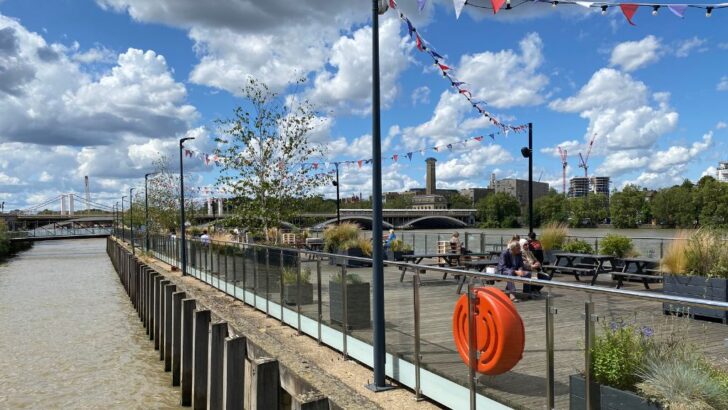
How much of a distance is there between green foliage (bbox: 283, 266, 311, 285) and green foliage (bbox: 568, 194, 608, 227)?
3078 inches

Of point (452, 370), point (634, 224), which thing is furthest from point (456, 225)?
point (452, 370)

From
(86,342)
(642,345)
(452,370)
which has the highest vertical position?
(642,345)

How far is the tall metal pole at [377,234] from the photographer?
6.61 metres

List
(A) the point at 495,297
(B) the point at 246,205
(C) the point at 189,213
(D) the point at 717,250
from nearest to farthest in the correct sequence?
(A) the point at 495,297
(D) the point at 717,250
(B) the point at 246,205
(C) the point at 189,213

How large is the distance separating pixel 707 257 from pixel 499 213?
8043 centimetres

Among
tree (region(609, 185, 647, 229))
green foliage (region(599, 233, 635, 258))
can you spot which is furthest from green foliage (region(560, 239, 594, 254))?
tree (region(609, 185, 647, 229))

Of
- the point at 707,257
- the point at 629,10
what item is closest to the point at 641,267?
the point at 707,257

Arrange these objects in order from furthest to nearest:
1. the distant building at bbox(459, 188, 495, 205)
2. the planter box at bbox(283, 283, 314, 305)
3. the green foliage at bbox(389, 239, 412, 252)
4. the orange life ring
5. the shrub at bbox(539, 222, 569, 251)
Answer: the distant building at bbox(459, 188, 495, 205) → the green foliage at bbox(389, 239, 412, 252) → the shrub at bbox(539, 222, 569, 251) → the planter box at bbox(283, 283, 314, 305) → the orange life ring

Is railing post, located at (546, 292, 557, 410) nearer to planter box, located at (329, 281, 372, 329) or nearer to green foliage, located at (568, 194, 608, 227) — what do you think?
planter box, located at (329, 281, 372, 329)

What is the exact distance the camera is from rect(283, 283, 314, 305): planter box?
30.5ft

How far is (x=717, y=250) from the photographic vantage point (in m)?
9.95

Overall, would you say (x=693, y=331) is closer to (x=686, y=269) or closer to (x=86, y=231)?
(x=686, y=269)

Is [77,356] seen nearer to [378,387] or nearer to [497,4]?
[378,387]

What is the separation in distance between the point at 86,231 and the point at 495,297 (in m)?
120
